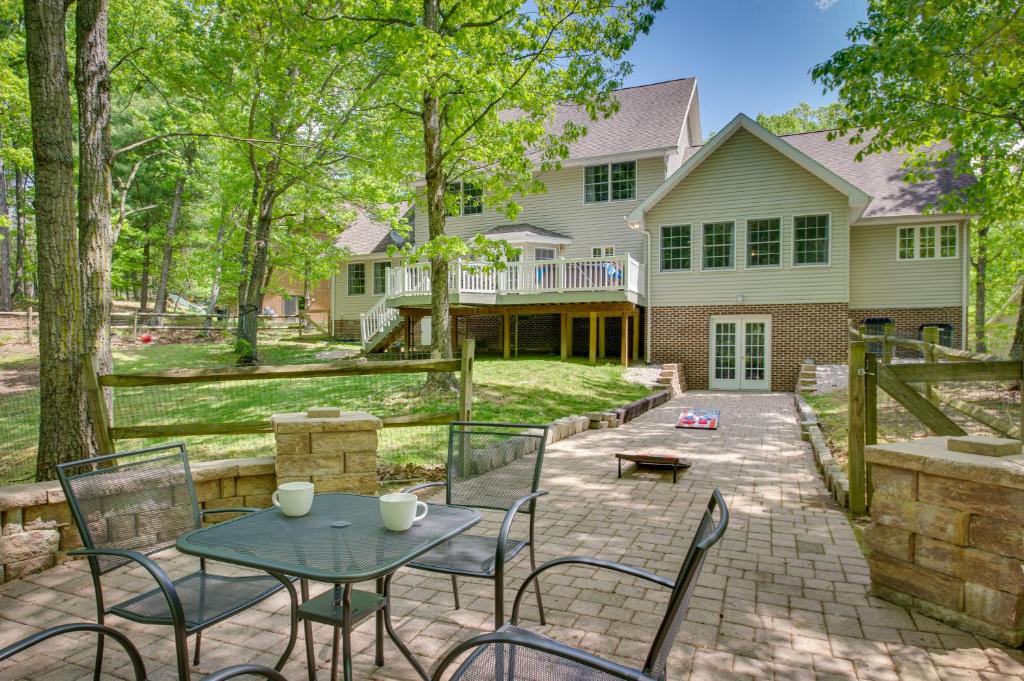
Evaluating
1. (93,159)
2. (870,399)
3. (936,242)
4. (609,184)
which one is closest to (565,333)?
(609,184)

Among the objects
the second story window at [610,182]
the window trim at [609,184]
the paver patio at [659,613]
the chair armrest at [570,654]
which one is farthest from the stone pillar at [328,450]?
the second story window at [610,182]

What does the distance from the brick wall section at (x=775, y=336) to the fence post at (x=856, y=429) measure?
1260cm

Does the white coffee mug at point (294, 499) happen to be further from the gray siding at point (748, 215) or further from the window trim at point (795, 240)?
the window trim at point (795, 240)

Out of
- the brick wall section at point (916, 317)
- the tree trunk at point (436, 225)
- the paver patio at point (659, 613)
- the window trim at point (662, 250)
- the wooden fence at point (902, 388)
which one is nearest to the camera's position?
the paver patio at point (659, 613)

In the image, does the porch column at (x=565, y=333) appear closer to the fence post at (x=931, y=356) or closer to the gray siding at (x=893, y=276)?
the gray siding at (x=893, y=276)

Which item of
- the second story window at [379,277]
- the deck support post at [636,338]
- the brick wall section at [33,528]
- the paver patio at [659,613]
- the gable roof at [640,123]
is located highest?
the gable roof at [640,123]

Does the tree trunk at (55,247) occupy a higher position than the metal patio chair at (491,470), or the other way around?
the tree trunk at (55,247)

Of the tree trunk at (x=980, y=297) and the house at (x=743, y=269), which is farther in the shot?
the tree trunk at (x=980, y=297)

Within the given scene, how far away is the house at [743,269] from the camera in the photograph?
A: 17281 millimetres

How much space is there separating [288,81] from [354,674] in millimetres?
13398

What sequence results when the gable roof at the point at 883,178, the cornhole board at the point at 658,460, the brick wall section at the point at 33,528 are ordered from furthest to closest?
the gable roof at the point at 883,178 < the cornhole board at the point at 658,460 < the brick wall section at the point at 33,528

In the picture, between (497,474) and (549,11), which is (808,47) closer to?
(549,11)

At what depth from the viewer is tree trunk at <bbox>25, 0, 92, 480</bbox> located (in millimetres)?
4746

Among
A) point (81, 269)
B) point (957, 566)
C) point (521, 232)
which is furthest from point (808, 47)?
point (81, 269)
